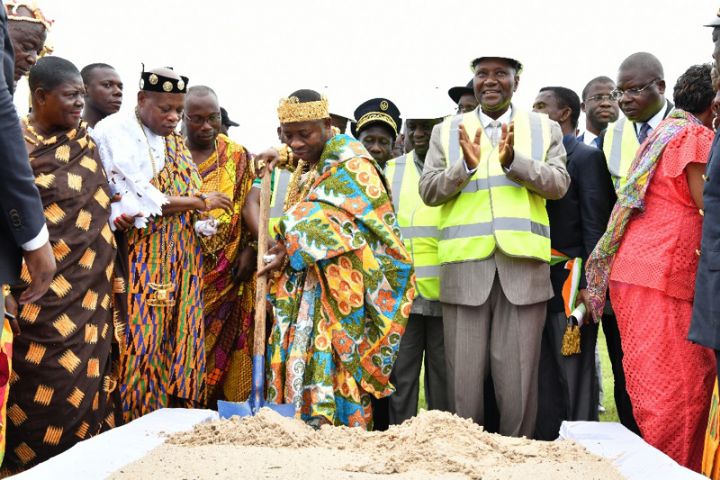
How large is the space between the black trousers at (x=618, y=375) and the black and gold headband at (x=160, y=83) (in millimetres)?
2912

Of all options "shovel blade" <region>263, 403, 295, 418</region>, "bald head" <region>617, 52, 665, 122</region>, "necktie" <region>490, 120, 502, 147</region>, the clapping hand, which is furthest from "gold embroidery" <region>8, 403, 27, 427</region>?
"bald head" <region>617, 52, 665, 122</region>

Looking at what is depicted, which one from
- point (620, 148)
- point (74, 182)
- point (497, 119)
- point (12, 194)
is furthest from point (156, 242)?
point (620, 148)

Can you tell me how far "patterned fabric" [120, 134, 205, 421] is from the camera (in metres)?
4.94

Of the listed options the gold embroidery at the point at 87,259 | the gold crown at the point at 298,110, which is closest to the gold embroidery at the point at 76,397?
the gold embroidery at the point at 87,259

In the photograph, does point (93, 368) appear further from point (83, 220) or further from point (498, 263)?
point (498, 263)

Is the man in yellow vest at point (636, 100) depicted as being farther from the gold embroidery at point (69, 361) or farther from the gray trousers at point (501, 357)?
the gold embroidery at point (69, 361)

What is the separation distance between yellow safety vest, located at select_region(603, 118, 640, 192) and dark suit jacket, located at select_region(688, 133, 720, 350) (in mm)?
1479

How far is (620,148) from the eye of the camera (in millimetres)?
5449

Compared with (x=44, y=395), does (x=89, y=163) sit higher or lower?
higher

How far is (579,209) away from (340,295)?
5.34 feet

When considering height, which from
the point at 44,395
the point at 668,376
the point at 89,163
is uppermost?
the point at 89,163

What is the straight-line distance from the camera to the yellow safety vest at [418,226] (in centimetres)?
546

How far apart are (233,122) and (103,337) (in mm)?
3985

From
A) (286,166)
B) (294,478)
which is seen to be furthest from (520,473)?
(286,166)
